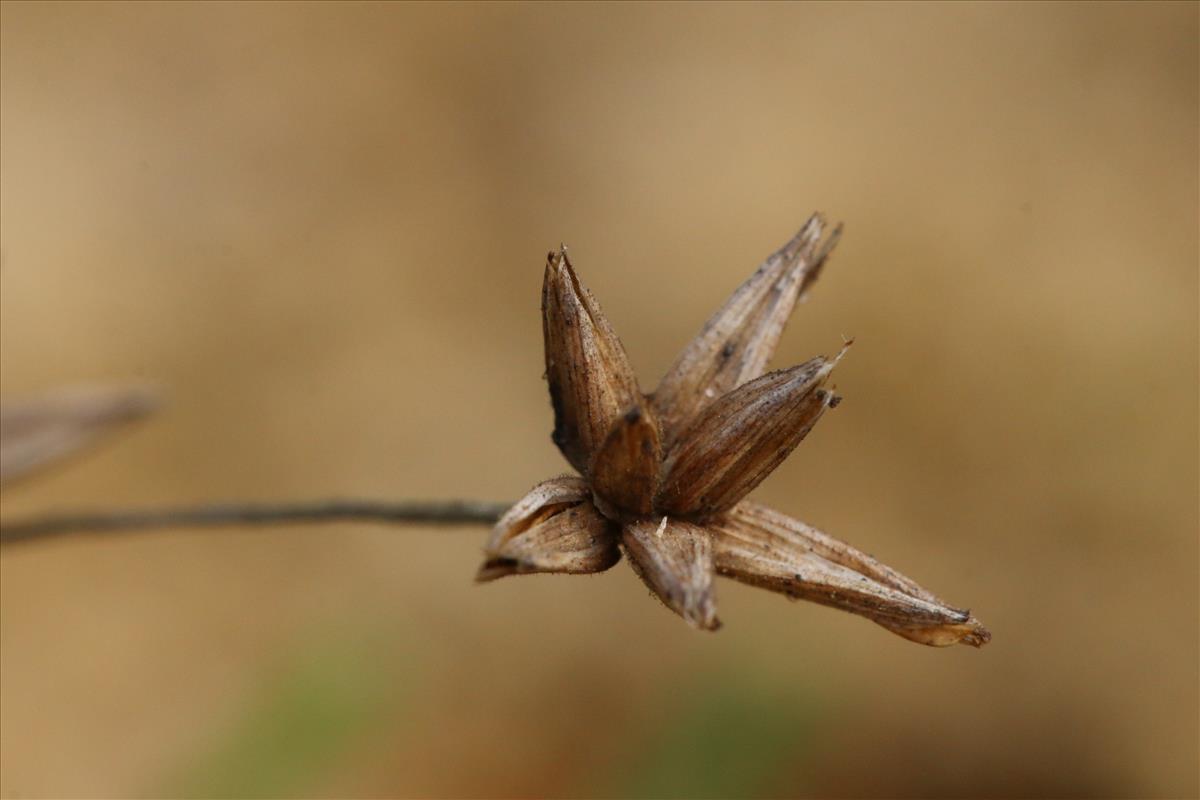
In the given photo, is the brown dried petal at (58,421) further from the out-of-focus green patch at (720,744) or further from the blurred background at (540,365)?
the out-of-focus green patch at (720,744)

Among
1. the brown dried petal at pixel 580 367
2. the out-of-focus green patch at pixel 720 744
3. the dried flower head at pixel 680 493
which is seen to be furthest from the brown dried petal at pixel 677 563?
the out-of-focus green patch at pixel 720 744

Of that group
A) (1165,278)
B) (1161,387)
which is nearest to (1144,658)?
(1161,387)

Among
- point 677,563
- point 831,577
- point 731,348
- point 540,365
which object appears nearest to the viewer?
point 677,563

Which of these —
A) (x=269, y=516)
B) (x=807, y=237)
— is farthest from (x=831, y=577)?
(x=269, y=516)

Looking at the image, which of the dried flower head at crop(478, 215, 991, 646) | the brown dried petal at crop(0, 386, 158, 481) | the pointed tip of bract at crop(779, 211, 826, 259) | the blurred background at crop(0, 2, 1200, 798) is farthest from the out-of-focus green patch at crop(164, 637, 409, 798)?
the pointed tip of bract at crop(779, 211, 826, 259)

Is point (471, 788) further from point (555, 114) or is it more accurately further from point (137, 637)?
point (555, 114)

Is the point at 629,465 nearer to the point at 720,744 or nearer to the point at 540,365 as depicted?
the point at 720,744
